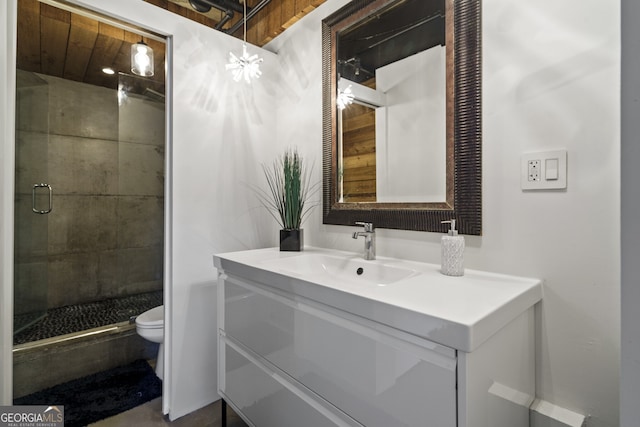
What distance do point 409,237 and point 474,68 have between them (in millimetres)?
662

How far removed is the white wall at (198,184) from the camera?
1544 mm

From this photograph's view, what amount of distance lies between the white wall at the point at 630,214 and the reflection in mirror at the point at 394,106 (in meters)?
0.84

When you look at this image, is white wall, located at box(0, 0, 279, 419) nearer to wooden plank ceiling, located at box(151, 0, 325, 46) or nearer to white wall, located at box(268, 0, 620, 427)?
wooden plank ceiling, located at box(151, 0, 325, 46)

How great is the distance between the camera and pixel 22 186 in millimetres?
1656

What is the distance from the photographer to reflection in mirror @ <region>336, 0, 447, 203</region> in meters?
1.20

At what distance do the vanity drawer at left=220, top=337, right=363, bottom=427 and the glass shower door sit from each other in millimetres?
1072

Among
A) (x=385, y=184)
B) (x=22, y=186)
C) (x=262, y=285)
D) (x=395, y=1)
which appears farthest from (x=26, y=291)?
(x=395, y=1)

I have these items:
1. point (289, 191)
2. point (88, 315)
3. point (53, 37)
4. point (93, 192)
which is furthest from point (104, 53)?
point (88, 315)

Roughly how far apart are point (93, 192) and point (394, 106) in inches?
100.0

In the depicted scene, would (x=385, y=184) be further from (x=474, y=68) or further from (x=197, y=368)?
(x=197, y=368)

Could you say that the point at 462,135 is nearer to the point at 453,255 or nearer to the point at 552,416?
the point at 453,255

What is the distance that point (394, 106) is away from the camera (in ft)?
4.41

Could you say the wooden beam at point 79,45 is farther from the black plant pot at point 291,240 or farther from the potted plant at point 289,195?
the black plant pot at point 291,240

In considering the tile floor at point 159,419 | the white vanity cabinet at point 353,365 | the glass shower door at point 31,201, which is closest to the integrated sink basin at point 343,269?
the white vanity cabinet at point 353,365
